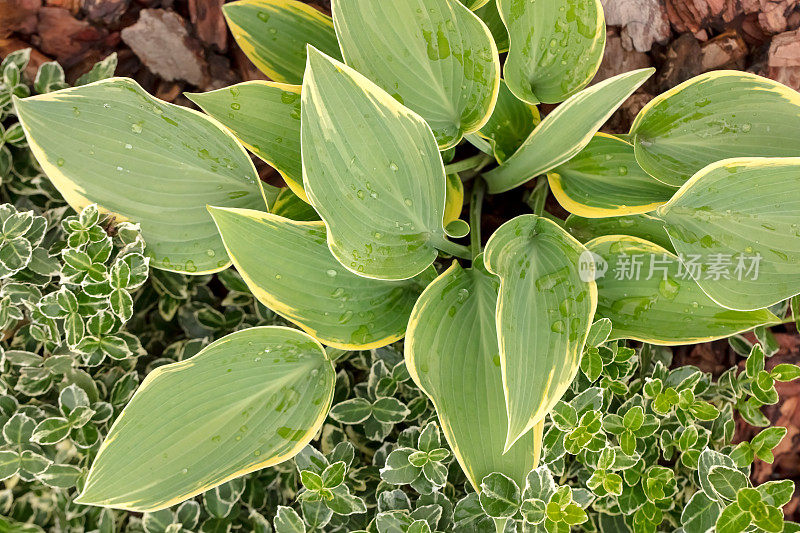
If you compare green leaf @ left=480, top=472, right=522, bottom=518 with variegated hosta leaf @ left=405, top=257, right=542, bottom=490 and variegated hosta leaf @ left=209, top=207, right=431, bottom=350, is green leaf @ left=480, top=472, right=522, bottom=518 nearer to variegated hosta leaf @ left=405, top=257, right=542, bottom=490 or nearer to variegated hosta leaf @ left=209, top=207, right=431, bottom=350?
variegated hosta leaf @ left=405, top=257, right=542, bottom=490

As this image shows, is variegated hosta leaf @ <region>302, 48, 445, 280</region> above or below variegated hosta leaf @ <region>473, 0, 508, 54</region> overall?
below

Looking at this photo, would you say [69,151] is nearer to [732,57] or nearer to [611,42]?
[611,42]

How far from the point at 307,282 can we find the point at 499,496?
0.42 metres

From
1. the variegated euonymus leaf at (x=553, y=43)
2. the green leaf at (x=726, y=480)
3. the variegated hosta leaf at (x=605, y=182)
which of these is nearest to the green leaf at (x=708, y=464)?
the green leaf at (x=726, y=480)

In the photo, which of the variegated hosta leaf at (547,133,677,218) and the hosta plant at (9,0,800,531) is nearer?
the hosta plant at (9,0,800,531)

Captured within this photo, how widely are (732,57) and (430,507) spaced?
3.44 feet

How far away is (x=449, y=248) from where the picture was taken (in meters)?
0.89

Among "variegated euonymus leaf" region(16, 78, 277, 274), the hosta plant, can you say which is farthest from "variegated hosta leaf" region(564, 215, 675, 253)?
"variegated euonymus leaf" region(16, 78, 277, 274)

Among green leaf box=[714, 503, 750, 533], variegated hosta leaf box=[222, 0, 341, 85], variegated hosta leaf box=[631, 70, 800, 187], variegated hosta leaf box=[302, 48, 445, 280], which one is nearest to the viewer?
variegated hosta leaf box=[302, 48, 445, 280]

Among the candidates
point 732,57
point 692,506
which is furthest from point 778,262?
point 732,57

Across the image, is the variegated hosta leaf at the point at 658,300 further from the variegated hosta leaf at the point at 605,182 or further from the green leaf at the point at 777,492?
the green leaf at the point at 777,492

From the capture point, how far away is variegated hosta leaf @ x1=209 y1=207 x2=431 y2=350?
792 mm

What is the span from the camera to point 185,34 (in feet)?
3.86

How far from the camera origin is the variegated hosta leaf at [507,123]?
3.34 ft
